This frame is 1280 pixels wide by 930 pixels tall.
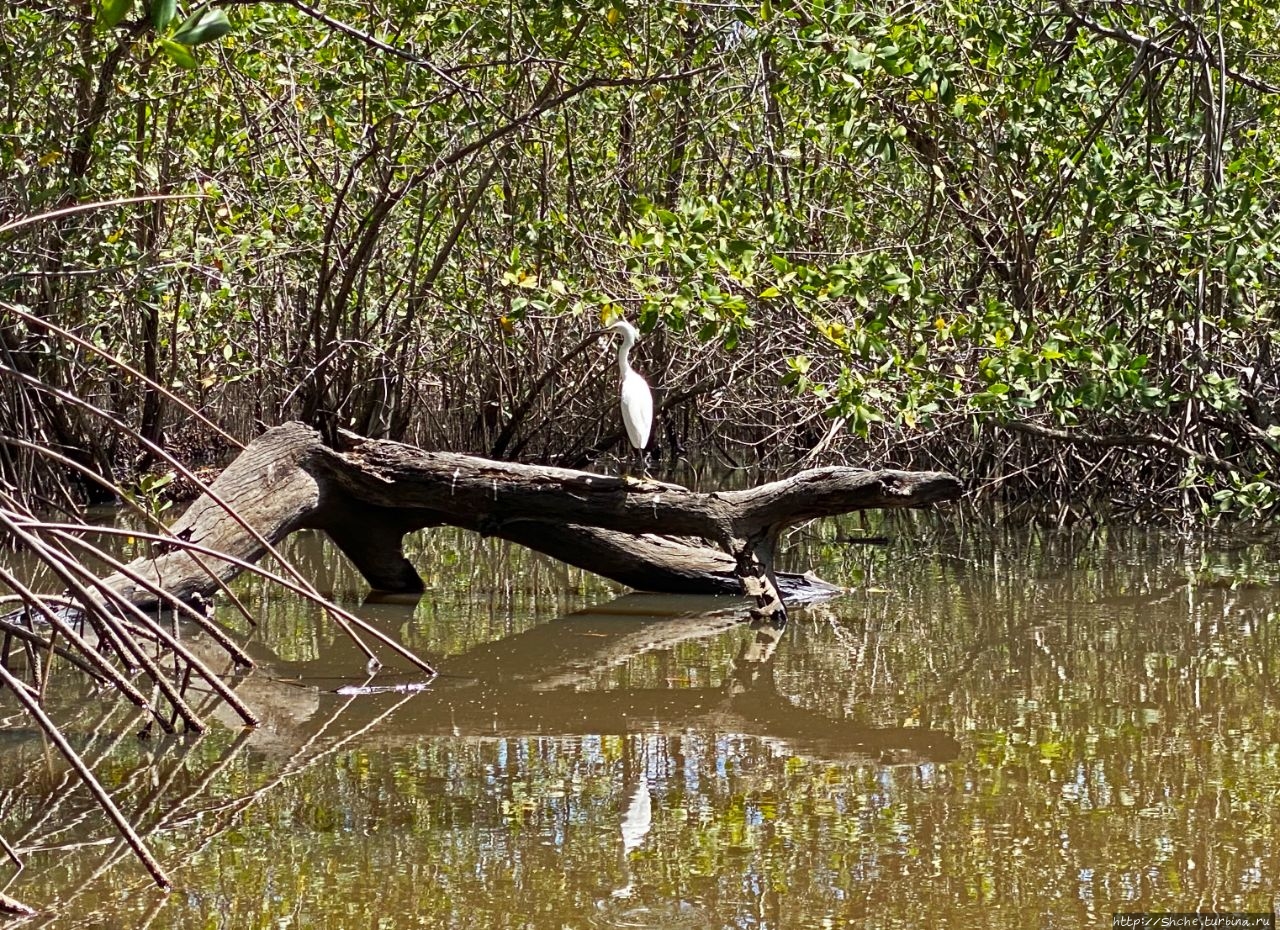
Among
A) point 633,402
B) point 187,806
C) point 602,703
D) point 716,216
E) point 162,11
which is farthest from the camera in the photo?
point 633,402

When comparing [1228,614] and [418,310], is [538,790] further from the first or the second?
[418,310]

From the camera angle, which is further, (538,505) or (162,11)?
(538,505)

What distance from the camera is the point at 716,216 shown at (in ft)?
24.3

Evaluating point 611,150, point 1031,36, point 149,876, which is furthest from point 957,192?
point 149,876

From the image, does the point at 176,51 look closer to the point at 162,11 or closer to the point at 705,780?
the point at 162,11

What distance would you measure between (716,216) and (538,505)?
1634 mm

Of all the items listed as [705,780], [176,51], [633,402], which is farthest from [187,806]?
[633,402]

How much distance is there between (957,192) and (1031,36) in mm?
1855

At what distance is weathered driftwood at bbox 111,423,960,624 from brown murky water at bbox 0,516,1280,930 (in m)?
0.41

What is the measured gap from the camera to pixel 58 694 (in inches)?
216

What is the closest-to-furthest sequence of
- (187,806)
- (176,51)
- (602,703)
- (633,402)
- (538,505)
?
(176,51) < (187,806) < (602,703) < (538,505) < (633,402)

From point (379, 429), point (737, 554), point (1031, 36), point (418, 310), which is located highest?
point (1031, 36)

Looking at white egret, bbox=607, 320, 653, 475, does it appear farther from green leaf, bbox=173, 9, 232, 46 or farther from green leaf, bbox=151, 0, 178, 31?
green leaf, bbox=151, 0, 178, 31

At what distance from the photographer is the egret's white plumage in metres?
7.62
